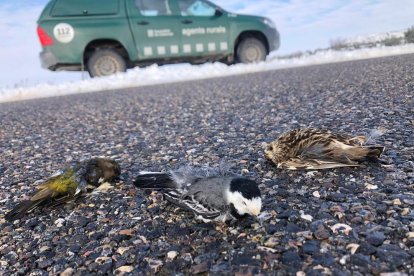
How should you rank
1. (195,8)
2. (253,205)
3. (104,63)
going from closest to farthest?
(253,205) → (104,63) → (195,8)

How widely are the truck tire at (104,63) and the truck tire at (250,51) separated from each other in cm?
449

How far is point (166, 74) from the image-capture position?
14.1 m

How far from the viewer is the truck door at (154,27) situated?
13.5 meters

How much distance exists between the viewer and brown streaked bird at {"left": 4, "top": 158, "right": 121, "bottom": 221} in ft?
9.42

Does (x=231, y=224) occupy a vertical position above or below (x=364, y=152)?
below

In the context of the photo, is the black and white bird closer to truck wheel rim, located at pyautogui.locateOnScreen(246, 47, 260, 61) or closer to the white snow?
the white snow

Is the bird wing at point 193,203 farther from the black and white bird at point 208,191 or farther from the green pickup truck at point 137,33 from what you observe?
the green pickup truck at point 137,33

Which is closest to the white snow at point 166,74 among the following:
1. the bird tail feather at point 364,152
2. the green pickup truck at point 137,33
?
the green pickup truck at point 137,33

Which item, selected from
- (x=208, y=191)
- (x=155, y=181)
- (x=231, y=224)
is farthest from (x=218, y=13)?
(x=231, y=224)

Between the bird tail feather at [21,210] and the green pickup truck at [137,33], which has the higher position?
the green pickup truck at [137,33]

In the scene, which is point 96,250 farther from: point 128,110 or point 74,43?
point 74,43

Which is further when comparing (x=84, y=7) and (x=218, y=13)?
(x=218, y=13)

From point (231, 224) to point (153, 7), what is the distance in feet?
41.1

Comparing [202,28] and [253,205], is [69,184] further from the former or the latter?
[202,28]
